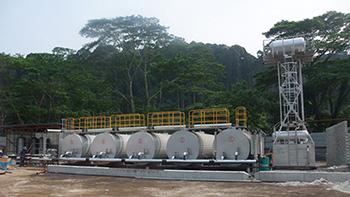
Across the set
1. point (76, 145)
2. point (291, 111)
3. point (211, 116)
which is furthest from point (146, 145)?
point (291, 111)

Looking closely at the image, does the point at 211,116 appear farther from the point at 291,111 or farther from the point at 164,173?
the point at 164,173

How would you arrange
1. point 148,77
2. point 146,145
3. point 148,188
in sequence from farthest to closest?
point 148,77 → point 146,145 → point 148,188

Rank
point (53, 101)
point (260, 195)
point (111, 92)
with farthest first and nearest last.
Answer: point (111, 92) < point (53, 101) < point (260, 195)

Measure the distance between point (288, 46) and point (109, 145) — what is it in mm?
12079

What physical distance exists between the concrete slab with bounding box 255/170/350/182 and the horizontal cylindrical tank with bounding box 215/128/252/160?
1.94 m

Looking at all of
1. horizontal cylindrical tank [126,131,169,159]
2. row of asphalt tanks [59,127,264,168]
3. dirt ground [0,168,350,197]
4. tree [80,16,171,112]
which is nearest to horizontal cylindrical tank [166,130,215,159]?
row of asphalt tanks [59,127,264,168]

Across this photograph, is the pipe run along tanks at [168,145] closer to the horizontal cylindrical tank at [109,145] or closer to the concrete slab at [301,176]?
the horizontal cylindrical tank at [109,145]

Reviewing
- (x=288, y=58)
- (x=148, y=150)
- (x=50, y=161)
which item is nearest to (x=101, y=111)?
(x=50, y=161)

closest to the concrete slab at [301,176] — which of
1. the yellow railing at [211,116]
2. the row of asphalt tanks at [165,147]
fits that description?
the row of asphalt tanks at [165,147]

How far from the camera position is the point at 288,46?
22406 millimetres

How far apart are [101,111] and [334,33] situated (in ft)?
87.8

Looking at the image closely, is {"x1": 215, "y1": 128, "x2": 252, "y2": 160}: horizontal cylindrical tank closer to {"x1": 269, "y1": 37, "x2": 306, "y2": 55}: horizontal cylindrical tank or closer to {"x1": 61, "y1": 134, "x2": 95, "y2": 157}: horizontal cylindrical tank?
{"x1": 269, "y1": 37, "x2": 306, "y2": 55}: horizontal cylindrical tank

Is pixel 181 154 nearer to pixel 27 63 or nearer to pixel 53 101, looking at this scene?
pixel 53 101

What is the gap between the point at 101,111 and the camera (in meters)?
46.2
